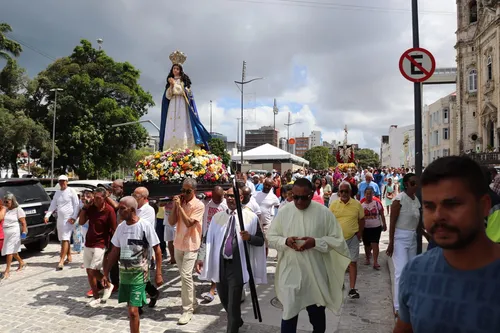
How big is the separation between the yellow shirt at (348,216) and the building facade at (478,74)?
37307 mm

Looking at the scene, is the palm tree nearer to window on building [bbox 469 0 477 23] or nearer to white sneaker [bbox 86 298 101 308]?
white sneaker [bbox 86 298 101 308]

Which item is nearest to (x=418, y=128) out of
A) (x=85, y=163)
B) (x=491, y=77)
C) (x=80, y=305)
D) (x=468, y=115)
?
(x=80, y=305)

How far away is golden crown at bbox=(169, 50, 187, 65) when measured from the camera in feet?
27.9

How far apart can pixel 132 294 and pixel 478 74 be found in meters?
48.7

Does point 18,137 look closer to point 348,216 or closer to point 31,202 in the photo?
point 31,202

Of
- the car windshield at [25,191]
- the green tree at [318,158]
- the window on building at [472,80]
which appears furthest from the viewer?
the green tree at [318,158]

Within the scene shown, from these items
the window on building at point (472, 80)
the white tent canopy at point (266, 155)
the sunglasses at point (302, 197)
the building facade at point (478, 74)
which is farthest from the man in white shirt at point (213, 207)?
the window on building at point (472, 80)

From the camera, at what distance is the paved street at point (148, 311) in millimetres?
5332

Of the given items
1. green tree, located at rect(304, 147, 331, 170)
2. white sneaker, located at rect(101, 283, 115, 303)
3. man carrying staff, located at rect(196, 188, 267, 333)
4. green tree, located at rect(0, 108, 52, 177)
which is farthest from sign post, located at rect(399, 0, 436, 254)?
green tree, located at rect(304, 147, 331, 170)

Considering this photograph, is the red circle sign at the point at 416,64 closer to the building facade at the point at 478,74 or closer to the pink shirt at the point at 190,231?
the pink shirt at the point at 190,231

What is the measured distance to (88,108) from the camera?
2908 cm

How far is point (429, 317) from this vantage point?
1.71 m

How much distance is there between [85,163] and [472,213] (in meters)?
29.8

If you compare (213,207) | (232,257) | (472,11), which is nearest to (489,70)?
(472,11)
